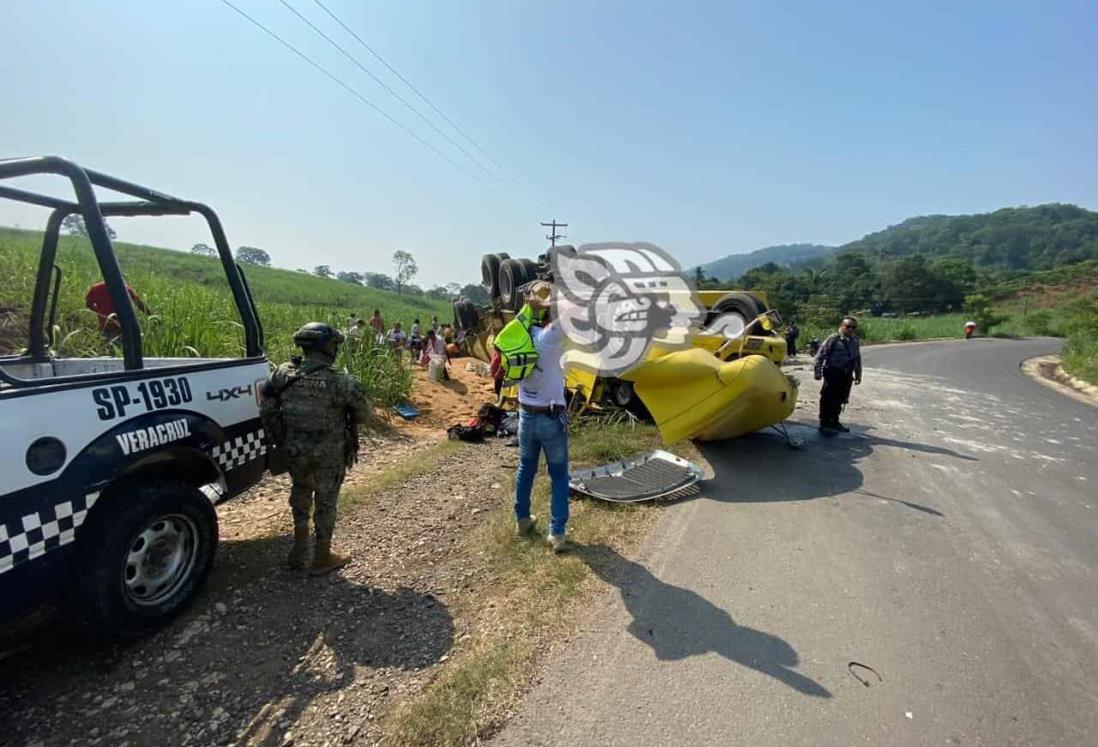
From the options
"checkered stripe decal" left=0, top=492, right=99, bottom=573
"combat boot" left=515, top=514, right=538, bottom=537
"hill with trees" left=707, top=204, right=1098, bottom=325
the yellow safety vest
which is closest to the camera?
"checkered stripe decal" left=0, top=492, right=99, bottom=573

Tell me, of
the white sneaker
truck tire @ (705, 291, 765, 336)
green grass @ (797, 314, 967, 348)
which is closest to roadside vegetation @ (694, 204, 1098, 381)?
green grass @ (797, 314, 967, 348)

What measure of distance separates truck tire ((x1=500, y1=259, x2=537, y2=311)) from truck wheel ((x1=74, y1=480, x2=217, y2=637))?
862 cm

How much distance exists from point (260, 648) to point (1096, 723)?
3.79m

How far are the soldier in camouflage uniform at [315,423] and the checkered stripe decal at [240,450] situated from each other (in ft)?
0.64

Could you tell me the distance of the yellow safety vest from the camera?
354cm

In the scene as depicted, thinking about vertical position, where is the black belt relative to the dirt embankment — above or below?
above

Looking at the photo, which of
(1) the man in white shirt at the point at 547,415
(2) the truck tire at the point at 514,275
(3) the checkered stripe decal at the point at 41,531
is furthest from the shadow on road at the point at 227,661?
(2) the truck tire at the point at 514,275

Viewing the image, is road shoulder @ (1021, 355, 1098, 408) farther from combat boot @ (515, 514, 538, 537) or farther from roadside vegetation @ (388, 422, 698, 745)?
combat boot @ (515, 514, 538, 537)

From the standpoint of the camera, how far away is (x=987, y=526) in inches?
174

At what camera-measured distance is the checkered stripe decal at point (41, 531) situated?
1965 millimetres

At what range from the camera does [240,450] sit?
10.5ft

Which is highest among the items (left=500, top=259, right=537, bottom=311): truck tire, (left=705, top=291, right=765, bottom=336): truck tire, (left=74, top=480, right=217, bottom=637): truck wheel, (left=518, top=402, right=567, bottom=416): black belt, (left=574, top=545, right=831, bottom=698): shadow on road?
(left=500, top=259, right=537, bottom=311): truck tire

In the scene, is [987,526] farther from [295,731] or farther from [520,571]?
[295,731]

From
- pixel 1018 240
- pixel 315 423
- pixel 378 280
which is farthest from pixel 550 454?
pixel 1018 240
